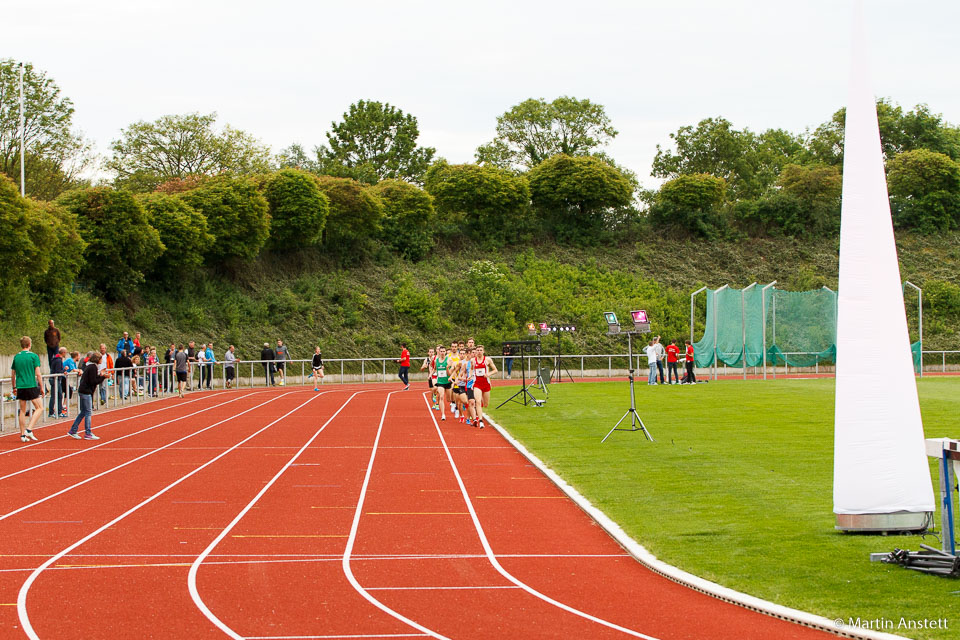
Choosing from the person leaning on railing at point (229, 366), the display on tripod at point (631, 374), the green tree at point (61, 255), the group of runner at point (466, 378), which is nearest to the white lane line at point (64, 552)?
the group of runner at point (466, 378)

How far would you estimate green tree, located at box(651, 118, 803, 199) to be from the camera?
7238cm

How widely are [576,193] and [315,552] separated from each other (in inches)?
2122

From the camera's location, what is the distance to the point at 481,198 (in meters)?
59.0

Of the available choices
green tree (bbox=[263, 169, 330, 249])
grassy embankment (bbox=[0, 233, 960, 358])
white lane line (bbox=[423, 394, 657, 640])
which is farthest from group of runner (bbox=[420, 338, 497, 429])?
green tree (bbox=[263, 169, 330, 249])

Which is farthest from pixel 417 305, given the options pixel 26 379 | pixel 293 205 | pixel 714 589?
pixel 714 589

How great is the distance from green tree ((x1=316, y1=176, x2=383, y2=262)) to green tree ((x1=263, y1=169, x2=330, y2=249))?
2893 mm

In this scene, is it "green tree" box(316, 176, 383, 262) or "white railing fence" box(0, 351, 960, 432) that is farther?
"green tree" box(316, 176, 383, 262)

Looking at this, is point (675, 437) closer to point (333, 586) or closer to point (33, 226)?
point (333, 586)

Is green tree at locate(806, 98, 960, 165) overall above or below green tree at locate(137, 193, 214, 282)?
above

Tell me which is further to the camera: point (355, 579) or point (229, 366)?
point (229, 366)

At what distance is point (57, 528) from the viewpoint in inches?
387

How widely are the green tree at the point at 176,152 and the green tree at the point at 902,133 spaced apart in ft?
141

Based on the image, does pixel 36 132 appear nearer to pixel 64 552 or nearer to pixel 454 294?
pixel 454 294

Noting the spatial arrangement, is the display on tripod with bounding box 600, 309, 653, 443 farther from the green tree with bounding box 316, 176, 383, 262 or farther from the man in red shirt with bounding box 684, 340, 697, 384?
the green tree with bounding box 316, 176, 383, 262
